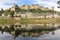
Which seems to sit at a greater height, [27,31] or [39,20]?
[39,20]

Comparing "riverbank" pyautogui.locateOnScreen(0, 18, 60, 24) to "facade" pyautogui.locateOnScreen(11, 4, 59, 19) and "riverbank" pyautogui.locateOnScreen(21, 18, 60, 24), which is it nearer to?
"riverbank" pyautogui.locateOnScreen(21, 18, 60, 24)

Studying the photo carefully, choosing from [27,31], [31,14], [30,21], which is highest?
[31,14]

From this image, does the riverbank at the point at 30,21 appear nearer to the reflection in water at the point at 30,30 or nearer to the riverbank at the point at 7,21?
the riverbank at the point at 7,21

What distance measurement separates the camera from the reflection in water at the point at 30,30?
621cm

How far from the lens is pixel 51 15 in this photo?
6305mm

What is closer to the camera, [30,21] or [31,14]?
[30,21]

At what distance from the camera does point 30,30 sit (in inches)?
→ 250

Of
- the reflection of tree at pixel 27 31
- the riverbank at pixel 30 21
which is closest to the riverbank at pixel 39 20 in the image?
the riverbank at pixel 30 21

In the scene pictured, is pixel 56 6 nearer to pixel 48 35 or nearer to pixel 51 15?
pixel 51 15

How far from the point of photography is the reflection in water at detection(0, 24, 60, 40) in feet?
20.4

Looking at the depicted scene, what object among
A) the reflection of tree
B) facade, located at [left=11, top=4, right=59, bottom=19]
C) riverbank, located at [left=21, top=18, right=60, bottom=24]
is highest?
facade, located at [left=11, top=4, right=59, bottom=19]

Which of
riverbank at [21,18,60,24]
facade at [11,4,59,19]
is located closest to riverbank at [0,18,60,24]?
riverbank at [21,18,60,24]

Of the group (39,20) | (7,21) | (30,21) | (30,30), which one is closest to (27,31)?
(30,30)

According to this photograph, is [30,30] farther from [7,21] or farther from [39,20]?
[7,21]
